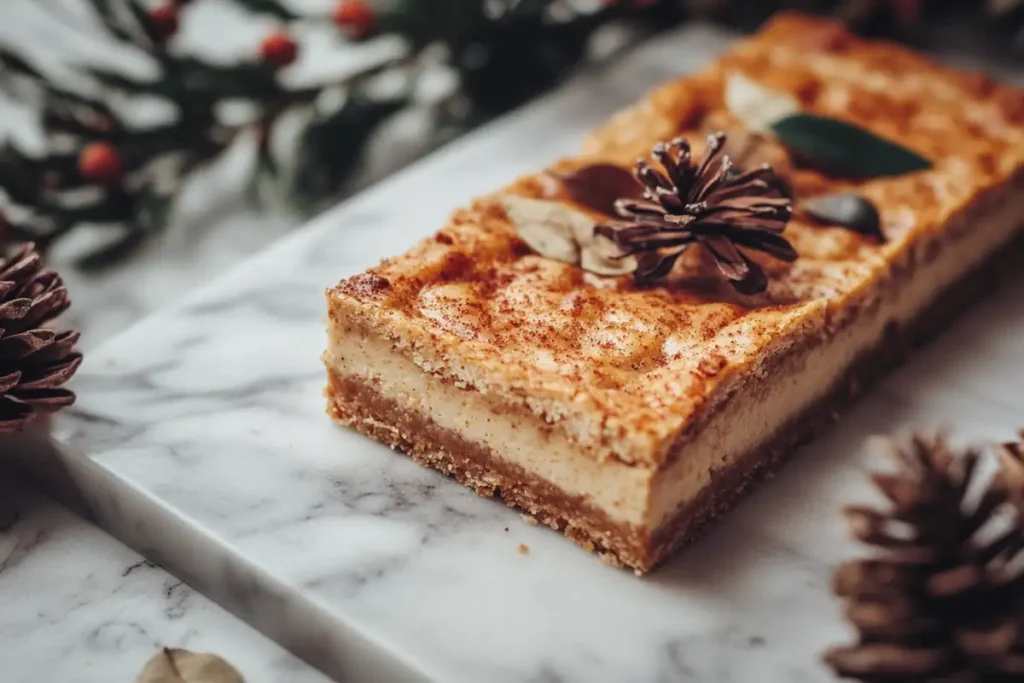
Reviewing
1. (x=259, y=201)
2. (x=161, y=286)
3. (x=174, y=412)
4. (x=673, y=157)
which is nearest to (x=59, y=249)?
(x=161, y=286)

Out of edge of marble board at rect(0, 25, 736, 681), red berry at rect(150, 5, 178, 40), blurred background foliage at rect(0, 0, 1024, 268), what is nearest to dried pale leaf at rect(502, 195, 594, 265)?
edge of marble board at rect(0, 25, 736, 681)

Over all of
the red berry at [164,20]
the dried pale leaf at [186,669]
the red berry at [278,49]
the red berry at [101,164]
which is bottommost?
the dried pale leaf at [186,669]

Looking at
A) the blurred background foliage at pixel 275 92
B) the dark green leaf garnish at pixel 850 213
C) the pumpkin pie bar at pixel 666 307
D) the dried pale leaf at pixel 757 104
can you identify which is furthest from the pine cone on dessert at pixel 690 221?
the blurred background foliage at pixel 275 92

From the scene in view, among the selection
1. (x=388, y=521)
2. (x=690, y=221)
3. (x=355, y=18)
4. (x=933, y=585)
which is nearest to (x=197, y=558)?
(x=388, y=521)

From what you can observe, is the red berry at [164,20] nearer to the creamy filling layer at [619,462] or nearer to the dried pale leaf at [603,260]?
the creamy filling layer at [619,462]

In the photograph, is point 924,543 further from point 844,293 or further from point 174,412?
point 174,412

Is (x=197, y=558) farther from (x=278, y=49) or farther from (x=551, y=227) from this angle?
(x=278, y=49)
